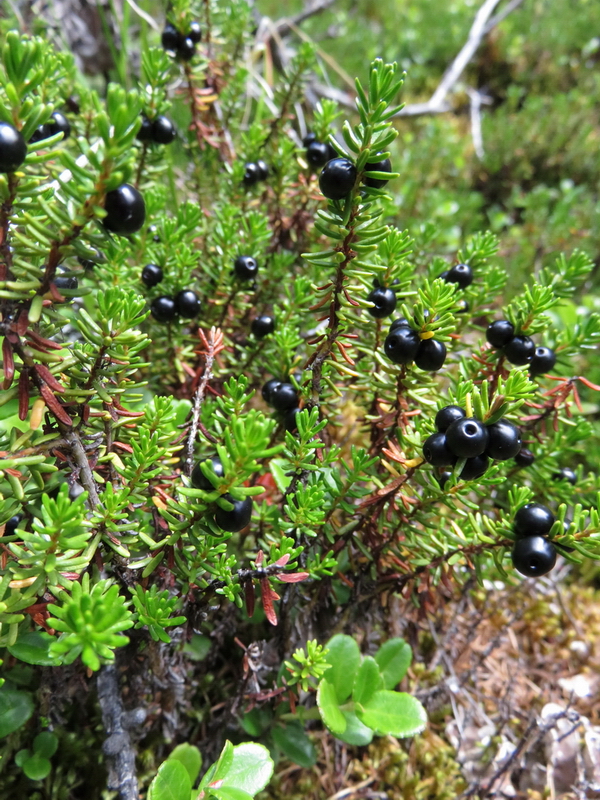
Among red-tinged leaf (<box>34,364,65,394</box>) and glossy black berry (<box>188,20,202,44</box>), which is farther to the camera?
glossy black berry (<box>188,20,202,44</box>)

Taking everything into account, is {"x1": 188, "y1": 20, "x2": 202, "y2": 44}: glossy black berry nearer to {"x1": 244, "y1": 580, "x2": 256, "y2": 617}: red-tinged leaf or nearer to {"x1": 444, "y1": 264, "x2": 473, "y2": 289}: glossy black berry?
{"x1": 444, "y1": 264, "x2": 473, "y2": 289}: glossy black berry

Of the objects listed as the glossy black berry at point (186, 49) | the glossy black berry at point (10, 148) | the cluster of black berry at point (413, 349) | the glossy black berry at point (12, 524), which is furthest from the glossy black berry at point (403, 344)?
the glossy black berry at point (186, 49)

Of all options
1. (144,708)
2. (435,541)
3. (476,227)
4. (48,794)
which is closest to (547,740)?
(435,541)

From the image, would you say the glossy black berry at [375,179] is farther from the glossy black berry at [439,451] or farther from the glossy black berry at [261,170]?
the glossy black berry at [261,170]

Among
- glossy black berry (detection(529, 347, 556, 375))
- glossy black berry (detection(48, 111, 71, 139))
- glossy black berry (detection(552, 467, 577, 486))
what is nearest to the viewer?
glossy black berry (detection(529, 347, 556, 375))

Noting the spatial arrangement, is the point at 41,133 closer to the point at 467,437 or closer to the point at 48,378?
the point at 48,378

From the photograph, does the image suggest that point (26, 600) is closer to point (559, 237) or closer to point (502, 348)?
point (502, 348)

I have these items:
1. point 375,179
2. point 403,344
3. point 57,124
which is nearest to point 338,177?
point 375,179

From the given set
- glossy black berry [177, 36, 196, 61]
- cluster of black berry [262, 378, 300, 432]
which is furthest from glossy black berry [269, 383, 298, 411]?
glossy black berry [177, 36, 196, 61]
